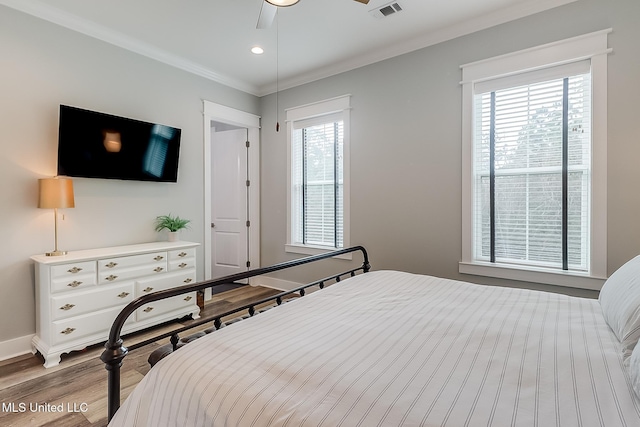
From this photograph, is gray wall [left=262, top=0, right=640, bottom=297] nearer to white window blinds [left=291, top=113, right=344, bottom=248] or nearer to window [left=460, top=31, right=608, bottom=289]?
window [left=460, top=31, right=608, bottom=289]

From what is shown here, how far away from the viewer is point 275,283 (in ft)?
15.0

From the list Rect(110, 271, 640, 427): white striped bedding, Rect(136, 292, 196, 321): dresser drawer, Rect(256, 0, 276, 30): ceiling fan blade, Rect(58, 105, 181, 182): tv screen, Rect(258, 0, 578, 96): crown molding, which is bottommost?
Rect(136, 292, 196, 321): dresser drawer

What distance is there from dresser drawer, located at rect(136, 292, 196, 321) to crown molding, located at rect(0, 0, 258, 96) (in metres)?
2.56

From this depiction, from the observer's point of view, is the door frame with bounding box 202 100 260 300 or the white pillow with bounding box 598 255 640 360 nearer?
Result: the white pillow with bounding box 598 255 640 360

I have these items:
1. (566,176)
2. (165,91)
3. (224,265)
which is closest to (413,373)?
(566,176)

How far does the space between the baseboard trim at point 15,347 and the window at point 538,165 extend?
3844mm

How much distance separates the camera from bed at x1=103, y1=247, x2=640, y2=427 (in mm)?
819

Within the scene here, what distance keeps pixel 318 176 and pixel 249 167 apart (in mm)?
1174

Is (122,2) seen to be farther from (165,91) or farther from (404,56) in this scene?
(404,56)

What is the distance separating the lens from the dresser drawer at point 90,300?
249cm

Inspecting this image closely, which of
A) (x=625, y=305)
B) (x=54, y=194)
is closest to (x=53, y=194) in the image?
(x=54, y=194)

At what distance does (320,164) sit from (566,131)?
99.4 inches

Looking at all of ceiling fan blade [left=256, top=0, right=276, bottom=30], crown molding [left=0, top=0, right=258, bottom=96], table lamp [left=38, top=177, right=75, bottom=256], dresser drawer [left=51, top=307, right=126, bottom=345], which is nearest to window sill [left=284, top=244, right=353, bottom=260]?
dresser drawer [left=51, top=307, right=126, bottom=345]

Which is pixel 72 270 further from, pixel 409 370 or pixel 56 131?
pixel 409 370
